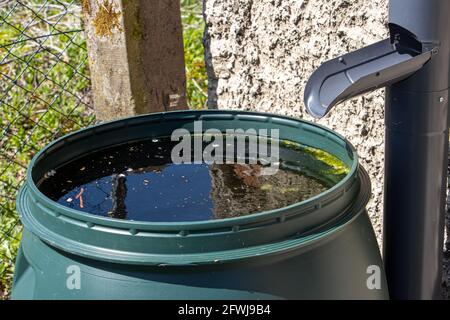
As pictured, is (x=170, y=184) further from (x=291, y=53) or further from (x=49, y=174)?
(x=291, y=53)

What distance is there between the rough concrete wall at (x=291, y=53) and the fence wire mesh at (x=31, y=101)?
3.03 feet

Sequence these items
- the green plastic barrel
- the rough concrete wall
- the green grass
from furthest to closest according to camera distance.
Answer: the green grass → the rough concrete wall → the green plastic barrel

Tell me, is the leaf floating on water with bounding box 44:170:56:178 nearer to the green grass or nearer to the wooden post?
the wooden post

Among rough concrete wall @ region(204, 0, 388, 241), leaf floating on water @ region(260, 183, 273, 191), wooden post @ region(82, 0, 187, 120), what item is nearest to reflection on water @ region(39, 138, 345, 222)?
leaf floating on water @ region(260, 183, 273, 191)

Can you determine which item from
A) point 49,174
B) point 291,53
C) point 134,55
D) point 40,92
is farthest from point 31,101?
point 49,174

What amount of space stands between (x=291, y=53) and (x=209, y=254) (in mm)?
1140

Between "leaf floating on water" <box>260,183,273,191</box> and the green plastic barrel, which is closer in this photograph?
the green plastic barrel

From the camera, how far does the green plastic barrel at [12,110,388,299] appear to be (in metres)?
1.38

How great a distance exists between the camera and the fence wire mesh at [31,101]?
3291 mm

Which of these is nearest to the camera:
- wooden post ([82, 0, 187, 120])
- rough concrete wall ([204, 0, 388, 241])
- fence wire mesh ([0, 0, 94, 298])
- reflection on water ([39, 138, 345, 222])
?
reflection on water ([39, 138, 345, 222])

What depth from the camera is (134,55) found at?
104 inches

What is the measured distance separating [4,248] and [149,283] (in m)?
1.92

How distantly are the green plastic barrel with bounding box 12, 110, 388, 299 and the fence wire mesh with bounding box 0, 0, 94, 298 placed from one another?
163 cm

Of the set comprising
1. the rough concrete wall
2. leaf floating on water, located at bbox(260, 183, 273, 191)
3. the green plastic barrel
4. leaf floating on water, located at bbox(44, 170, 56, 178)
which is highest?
the rough concrete wall
